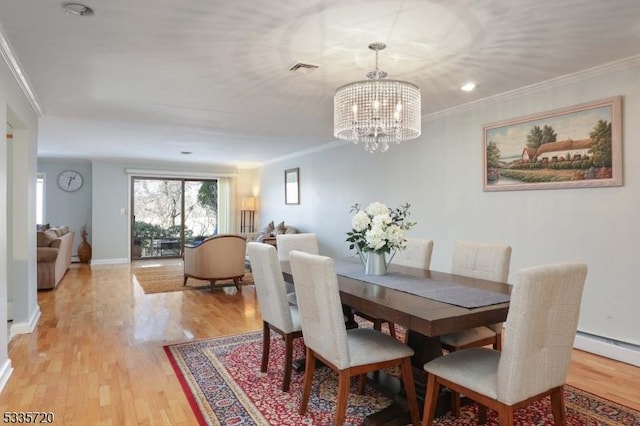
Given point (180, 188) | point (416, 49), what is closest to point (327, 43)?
point (416, 49)

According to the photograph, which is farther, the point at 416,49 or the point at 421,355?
the point at 416,49

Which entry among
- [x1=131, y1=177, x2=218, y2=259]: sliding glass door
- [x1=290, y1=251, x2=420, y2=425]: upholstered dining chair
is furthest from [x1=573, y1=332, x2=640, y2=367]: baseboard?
[x1=131, y1=177, x2=218, y2=259]: sliding glass door

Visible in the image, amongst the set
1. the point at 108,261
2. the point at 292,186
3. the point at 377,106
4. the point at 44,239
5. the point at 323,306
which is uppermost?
the point at 377,106

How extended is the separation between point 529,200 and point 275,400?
2.75 metres

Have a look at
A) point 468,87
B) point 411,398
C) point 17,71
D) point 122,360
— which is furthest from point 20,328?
point 468,87

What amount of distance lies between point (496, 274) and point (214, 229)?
26.7ft

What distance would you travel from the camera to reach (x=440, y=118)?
14.7 feet

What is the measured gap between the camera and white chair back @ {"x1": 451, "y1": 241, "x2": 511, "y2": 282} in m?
2.66

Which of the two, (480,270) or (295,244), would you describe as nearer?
(480,270)

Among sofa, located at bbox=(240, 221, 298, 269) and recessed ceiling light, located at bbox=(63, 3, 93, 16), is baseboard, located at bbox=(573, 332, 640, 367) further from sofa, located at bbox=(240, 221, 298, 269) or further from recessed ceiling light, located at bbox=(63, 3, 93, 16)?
sofa, located at bbox=(240, 221, 298, 269)

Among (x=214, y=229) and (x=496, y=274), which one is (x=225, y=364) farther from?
(x=214, y=229)

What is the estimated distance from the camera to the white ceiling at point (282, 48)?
7.04ft

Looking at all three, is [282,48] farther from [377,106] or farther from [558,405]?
[558,405]

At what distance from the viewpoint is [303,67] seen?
3.01 meters
